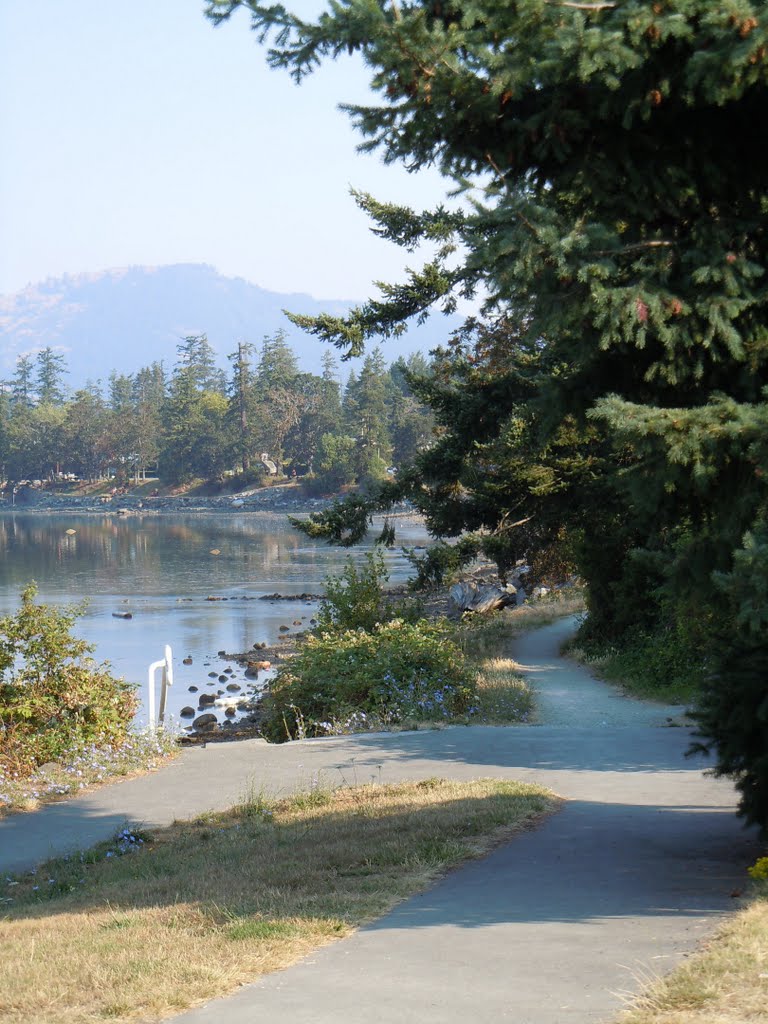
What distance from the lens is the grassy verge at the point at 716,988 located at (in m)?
4.18

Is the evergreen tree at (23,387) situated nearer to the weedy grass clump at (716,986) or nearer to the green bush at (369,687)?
the green bush at (369,687)

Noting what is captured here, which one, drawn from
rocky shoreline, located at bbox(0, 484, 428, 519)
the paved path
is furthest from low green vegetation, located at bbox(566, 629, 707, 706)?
rocky shoreline, located at bbox(0, 484, 428, 519)

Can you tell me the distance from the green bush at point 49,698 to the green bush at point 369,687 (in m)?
2.55

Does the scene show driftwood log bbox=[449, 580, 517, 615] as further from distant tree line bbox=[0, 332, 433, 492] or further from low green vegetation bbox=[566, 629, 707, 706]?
distant tree line bbox=[0, 332, 433, 492]

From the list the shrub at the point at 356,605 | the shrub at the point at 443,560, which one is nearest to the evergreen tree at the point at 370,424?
the shrub at the point at 443,560

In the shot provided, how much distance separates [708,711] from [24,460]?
132403mm

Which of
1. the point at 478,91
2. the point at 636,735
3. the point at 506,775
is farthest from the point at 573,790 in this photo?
the point at 478,91

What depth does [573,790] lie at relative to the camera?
32.3 ft

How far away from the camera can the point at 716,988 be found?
14.5 ft

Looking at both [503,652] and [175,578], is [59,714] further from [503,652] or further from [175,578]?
[175,578]

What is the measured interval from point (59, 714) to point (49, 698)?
0.20 meters

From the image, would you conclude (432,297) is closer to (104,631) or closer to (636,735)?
(636,735)

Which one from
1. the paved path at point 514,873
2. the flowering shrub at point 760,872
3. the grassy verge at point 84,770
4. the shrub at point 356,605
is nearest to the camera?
the paved path at point 514,873

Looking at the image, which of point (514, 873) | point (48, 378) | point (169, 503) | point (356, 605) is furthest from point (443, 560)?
point (48, 378)
